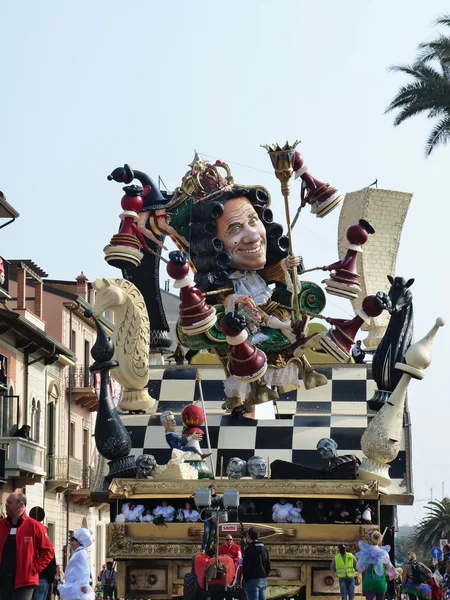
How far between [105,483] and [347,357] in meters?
3.48

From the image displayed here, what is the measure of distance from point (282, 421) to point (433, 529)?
3971 cm

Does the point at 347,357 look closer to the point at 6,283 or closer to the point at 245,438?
the point at 245,438

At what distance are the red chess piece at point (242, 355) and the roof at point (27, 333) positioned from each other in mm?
20776

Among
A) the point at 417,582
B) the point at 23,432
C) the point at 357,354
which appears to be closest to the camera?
the point at 417,582

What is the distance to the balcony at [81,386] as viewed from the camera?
49281 millimetres

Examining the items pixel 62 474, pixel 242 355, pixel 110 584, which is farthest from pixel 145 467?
pixel 62 474

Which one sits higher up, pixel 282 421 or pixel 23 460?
pixel 23 460

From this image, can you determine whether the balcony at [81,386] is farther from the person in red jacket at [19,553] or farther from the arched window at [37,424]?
the person in red jacket at [19,553]

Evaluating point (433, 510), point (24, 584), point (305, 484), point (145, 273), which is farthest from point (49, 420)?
point (24, 584)

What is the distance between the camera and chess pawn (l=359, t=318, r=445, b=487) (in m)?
19.0

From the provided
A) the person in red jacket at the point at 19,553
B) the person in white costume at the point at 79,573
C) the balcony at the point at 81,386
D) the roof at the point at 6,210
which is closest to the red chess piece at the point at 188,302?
the person in white costume at the point at 79,573

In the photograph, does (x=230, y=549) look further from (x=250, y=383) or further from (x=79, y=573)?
(x=250, y=383)

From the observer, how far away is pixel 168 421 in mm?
19953

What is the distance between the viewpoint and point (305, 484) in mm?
18594
